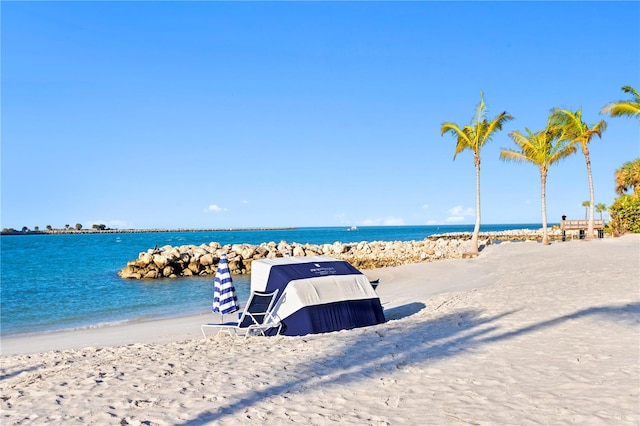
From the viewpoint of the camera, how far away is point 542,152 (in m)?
30.5

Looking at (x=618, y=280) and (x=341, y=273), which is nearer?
(x=341, y=273)

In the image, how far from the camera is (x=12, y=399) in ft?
19.3

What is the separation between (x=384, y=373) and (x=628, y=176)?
48.7 metres

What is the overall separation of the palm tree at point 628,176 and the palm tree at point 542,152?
18303 mm

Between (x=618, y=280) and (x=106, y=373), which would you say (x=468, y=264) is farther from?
(x=106, y=373)

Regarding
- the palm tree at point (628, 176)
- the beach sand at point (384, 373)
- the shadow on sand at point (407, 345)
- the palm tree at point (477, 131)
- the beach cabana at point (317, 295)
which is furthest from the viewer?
the palm tree at point (628, 176)

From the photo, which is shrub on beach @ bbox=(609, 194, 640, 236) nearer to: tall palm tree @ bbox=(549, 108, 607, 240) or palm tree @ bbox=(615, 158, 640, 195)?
tall palm tree @ bbox=(549, 108, 607, 240)

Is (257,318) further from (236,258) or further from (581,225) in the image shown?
(581,225)

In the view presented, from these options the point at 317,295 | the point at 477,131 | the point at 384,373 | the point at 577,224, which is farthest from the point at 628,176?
the point at 384,373

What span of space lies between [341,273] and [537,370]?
17.4ft

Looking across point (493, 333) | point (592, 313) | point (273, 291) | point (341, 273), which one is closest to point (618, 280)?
point (592, 313)

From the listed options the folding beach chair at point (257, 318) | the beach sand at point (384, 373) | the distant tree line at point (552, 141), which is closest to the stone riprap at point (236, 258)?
the distant tree line at point (552, 141)

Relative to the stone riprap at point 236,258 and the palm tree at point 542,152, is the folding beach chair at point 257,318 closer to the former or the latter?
the stone riprap at point 236,258

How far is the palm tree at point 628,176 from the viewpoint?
1750 inches
